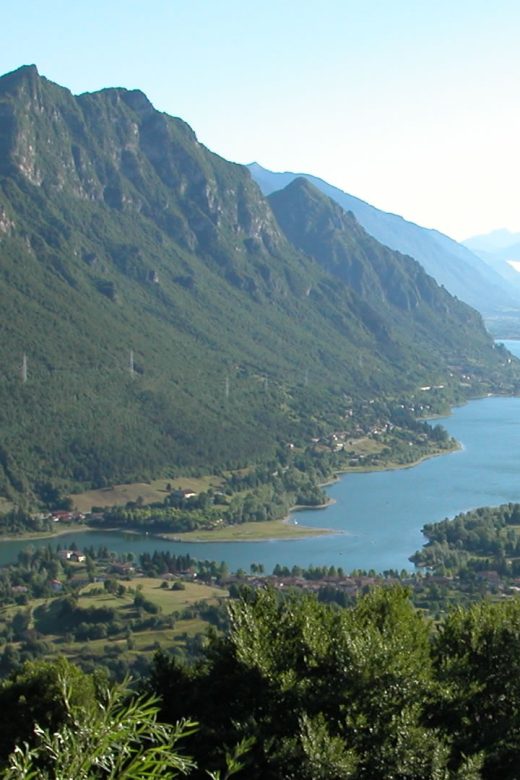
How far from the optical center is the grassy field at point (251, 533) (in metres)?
60.1

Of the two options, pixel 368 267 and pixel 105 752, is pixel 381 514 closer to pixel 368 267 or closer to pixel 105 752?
pixel 105 752

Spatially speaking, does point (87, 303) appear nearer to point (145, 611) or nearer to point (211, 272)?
point (211, 272)

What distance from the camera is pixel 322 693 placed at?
13.2 meters

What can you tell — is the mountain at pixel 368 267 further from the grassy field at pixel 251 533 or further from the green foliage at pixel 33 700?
the green foliage at pixel 33 700

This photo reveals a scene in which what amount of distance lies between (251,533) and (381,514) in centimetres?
A: 727

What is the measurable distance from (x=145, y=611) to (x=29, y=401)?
38.6 metres

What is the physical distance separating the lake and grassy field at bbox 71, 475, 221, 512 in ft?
21.9

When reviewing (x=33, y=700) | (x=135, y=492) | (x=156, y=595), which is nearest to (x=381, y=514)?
(x=135, y=492)

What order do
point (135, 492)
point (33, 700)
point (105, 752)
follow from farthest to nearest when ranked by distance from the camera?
1. point (135, 492)
2. point (33, 700)
3. point (105, 752)

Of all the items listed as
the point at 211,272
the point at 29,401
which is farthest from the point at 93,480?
the point at 211,272

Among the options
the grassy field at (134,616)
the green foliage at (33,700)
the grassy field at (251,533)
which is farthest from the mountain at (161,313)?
the green foliage at (33,700)

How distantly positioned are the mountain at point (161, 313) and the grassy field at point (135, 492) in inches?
53.5

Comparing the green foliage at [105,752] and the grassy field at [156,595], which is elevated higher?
the green foliage at [105,752]

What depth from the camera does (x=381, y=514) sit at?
63.7m
